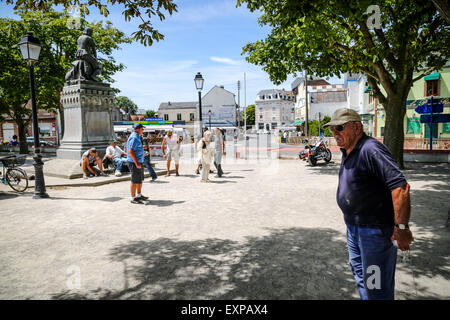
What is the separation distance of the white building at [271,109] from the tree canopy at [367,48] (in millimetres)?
84307

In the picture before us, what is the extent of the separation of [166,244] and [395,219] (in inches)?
133

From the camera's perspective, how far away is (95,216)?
20.6ft

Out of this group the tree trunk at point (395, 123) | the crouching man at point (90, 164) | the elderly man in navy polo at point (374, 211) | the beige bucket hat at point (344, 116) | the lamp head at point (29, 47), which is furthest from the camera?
the tree trunk at point (395, 123)

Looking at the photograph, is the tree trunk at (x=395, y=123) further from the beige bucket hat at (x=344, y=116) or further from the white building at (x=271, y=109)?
the white building at (x=271, y=109)

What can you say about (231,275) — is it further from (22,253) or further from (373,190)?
(22,253)

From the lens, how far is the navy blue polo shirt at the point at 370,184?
7.11 feet

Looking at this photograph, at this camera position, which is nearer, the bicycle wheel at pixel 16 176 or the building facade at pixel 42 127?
the bicycle wheel at pixel 16 176

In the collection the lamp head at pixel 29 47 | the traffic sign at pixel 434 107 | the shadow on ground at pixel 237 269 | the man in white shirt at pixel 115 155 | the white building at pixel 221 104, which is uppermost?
the white building at pixel 221 104

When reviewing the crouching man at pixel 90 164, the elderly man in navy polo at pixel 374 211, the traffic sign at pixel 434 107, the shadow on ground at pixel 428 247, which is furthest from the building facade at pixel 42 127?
the elderly man in navy polo at pixel 374 211

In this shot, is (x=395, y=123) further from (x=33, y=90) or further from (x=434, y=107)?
(x=33, y=90)

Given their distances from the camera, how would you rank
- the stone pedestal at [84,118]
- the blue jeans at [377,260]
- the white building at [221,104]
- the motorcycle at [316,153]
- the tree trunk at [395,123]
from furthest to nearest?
the white building at [221,104], the motorcycle at [316,153], the tree trunk at [395,123], the stone pedestal at [84,118], the blue jeans at [377,260]

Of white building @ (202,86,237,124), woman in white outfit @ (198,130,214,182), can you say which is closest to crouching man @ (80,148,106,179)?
woman in white outfit @ (198,130,214,182)

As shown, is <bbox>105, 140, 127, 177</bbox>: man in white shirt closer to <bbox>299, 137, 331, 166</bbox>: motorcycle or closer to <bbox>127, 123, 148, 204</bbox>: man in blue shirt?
<bbox>127, 123, 148, 204</bbox>: man in blue shirt
